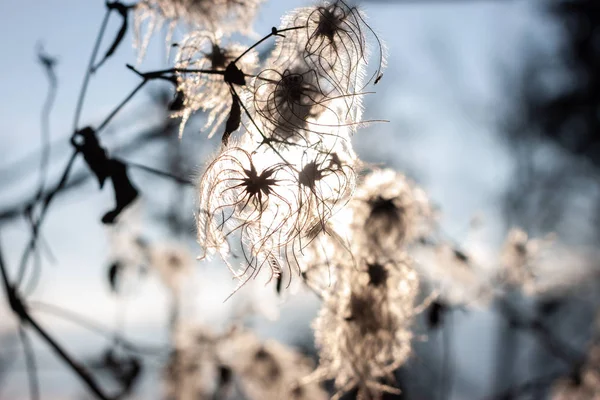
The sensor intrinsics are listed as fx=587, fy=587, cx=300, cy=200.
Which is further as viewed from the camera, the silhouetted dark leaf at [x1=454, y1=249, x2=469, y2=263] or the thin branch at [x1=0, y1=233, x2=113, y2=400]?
the silhouetted dark leaf at [x1=454, y1=249, x2=469, y2=263]

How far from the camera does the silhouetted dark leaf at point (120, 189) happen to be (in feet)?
3.15

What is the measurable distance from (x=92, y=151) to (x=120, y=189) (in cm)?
8

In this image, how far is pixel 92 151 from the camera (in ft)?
3.02

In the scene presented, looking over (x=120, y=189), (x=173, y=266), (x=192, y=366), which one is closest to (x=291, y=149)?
(x=120, y=189)

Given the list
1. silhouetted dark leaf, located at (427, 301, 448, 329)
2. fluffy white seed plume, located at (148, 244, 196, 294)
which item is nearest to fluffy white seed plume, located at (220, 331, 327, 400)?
silhouetted dark leaf, located at (427, 301, 448, 329)

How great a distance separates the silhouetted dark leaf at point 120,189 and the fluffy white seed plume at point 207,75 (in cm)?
13

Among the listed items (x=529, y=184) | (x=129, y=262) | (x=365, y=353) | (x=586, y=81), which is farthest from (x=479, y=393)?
(x=365, y=353)

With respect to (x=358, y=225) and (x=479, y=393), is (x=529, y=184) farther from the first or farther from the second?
(x=358, y=225)

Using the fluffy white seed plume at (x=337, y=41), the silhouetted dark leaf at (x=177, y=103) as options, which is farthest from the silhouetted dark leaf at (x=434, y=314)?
the silhouetted dark leaf at (x=177, y=103)

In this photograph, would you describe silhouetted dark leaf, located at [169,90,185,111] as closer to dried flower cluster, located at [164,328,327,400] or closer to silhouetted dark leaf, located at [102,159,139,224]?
silhouetted dark leaf, located at [102,159,139,224]

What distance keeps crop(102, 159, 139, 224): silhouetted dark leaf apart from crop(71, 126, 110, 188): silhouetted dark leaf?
0.10ft

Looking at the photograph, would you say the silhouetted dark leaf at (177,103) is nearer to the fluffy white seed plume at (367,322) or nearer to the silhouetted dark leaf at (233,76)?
the silhouetted dark leaf at (233,76)

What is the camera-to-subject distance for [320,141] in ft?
2.84

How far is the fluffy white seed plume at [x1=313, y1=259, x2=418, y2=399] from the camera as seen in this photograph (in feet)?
3.75
